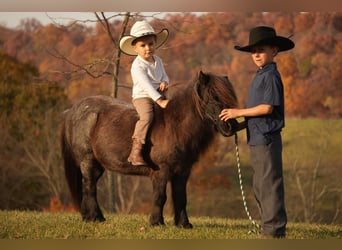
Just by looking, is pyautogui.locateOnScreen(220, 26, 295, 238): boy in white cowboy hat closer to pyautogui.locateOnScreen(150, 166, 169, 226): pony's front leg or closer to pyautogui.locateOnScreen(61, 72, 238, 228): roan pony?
pyautogui.locateOnScreen(61, 72, 238, 228): roan pony

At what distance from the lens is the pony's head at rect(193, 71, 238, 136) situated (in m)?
6.36

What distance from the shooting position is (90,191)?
774 cm

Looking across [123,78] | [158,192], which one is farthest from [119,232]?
[123,78]

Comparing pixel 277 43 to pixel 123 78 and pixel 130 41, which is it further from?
pixel 123 78

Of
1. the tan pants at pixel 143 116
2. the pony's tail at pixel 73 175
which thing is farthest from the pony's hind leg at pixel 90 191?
the tan pants at pixel 143 116

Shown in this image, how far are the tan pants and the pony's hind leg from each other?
1191 millimetres

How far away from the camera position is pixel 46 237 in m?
6.36

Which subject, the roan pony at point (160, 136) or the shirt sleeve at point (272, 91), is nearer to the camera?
the shirt sleeve at point (272, 91)

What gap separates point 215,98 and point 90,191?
236 cm

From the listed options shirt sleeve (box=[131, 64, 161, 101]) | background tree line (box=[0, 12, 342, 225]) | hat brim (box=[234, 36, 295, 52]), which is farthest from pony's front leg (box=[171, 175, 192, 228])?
background tree line (box=[0, 12, 342, 225])

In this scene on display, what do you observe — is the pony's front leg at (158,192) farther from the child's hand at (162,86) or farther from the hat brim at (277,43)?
the hat brim at (277,43)

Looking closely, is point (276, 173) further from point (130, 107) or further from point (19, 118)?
point (19, 118)

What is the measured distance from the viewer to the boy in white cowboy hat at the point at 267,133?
5883 mm

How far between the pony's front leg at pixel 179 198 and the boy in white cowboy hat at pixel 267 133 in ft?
3.71
